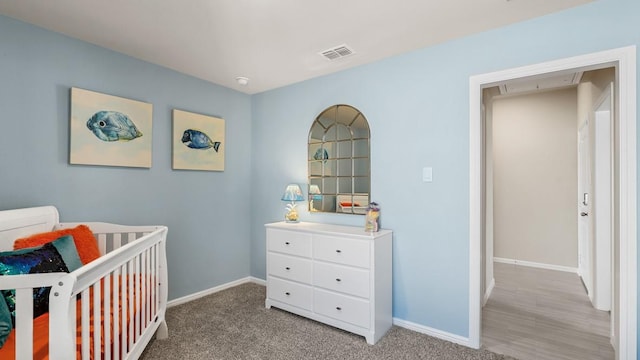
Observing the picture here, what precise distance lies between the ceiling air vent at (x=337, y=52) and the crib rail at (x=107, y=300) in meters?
1.95

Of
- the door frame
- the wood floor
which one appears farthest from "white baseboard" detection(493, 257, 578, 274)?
the door frame

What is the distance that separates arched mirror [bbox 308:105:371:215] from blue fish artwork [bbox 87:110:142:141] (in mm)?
1691

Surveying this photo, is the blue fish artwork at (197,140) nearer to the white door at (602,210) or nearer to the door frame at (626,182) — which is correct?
the door frame at (626,182)

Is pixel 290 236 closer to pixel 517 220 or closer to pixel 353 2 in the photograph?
pixel 353 2

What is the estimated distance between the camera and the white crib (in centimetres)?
102

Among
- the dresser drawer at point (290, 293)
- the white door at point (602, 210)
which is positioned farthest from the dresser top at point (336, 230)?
the white door at point (602, 210)

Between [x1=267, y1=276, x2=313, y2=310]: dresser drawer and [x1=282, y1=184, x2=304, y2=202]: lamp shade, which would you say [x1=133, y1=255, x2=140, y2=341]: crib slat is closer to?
[x1=267, y1=276, x2=313, y2=310]: dresser drawer

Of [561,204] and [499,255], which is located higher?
[561,204]

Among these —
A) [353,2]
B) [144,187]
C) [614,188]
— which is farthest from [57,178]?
[614,188]

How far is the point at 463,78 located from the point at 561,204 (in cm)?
323

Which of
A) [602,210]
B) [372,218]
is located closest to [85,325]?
[372,218]

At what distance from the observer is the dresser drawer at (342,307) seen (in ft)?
7.89

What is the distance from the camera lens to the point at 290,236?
289 centimetres

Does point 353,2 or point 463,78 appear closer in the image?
point 353,2
